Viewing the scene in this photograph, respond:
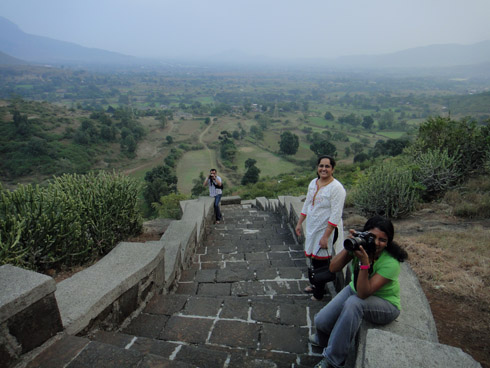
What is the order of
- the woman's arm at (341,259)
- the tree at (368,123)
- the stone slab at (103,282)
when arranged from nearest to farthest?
1. the stone slab at (103,282)
2. the woman's arm at (341,259)
3. the tree at (368,123)

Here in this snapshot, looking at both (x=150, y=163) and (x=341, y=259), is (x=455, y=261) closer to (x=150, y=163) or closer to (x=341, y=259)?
(x=341, y=259)

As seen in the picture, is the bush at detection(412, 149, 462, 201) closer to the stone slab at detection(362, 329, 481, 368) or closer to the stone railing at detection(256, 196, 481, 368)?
the stone railing at detection(256, 196, 481, 368)

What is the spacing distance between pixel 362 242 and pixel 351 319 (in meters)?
0.56

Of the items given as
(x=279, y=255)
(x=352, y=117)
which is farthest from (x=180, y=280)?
(x=352, y=117)

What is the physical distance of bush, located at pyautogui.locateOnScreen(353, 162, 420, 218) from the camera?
245 inches

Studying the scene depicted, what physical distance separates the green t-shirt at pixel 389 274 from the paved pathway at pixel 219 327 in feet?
2.37

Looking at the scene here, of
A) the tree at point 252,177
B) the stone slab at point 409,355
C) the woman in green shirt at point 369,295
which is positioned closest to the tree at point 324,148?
the tree at point 252,177

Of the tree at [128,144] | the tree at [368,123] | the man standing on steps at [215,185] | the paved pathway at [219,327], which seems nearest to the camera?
the paved pathway at [219,327]

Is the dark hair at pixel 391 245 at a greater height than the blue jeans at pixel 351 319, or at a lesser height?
greater

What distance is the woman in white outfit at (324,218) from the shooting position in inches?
127

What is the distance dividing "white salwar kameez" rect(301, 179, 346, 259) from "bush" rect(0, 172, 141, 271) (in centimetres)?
273

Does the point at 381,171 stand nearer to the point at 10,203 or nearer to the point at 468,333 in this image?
the point at 468,333

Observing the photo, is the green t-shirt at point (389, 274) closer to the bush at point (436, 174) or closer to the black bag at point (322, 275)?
the black bag at point (322, 275)

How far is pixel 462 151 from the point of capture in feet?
Answer: 24.7
